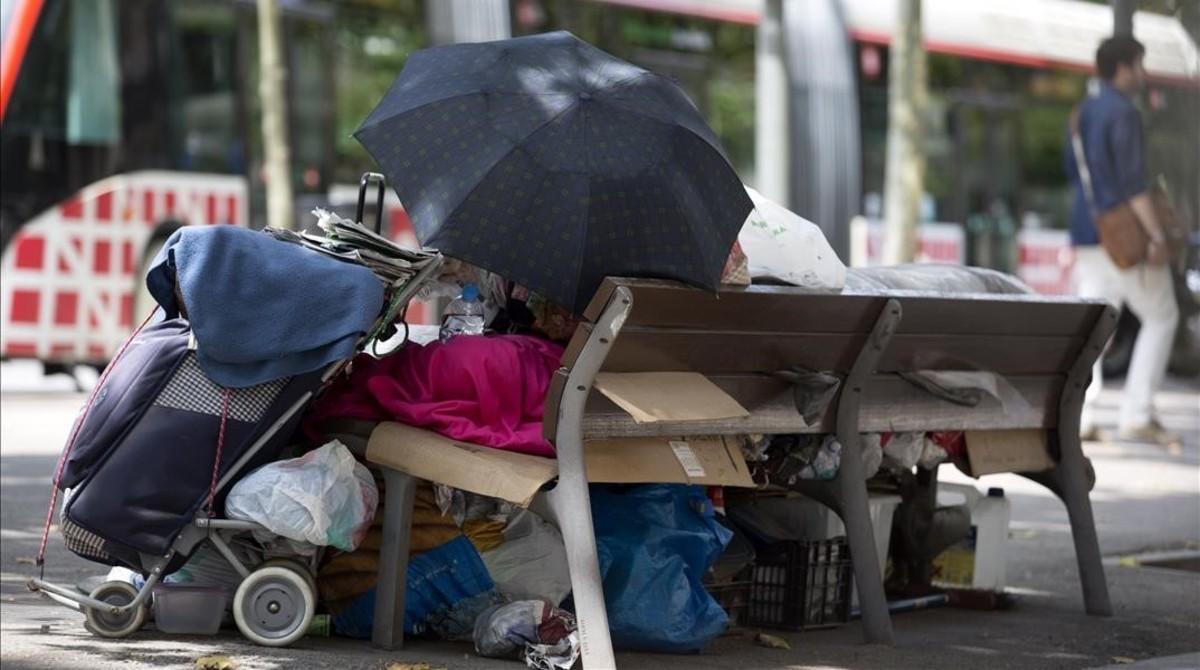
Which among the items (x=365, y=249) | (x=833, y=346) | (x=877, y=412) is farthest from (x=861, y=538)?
(x=365, y=249)

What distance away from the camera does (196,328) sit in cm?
506

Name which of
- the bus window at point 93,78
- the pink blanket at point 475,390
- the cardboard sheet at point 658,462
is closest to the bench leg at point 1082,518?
the cardboard sheet at point 658,462

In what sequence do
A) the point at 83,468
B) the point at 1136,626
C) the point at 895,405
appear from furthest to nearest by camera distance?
the point at 1136,626
the point at 895,405
the point at 83,468

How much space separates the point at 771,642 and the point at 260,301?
192cm

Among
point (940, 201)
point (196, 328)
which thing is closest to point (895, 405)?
point (196, 328)

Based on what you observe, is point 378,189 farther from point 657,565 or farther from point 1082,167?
point 1082,167

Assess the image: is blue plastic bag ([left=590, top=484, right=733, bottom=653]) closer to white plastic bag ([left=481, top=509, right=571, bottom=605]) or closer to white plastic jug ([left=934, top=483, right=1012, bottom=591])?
white plastic bag ([left=481, top=509, right=571, bottom=605])

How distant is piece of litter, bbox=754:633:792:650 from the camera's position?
5977mm

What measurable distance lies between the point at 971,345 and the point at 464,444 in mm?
2058

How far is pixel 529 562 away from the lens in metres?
5.53

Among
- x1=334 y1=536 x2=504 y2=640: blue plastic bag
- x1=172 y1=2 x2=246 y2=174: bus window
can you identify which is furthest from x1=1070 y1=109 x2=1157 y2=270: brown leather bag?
x1=334 y1=536 x2=504 y2=640: blue plastic bag

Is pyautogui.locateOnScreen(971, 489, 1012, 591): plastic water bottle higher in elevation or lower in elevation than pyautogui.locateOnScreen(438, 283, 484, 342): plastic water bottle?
lower

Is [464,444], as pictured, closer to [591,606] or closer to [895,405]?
[591,606]

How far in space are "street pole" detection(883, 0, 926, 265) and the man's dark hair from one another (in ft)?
11.8
